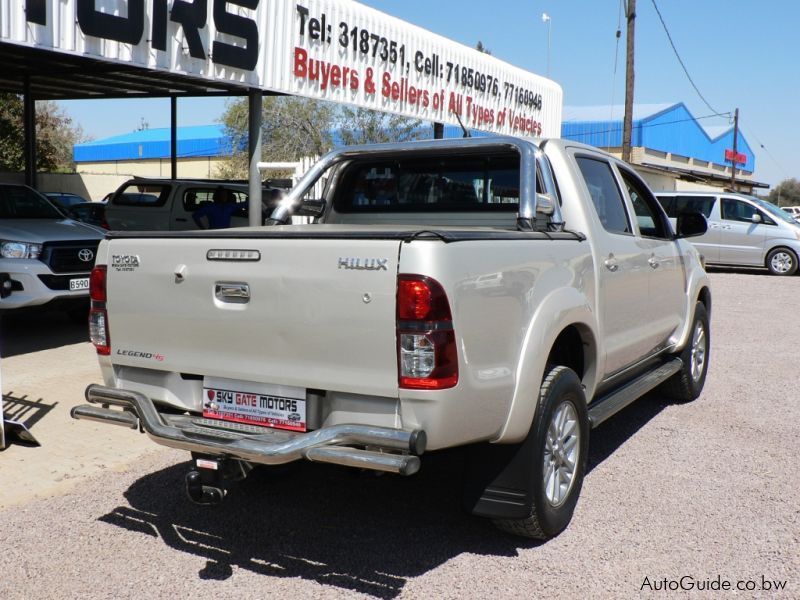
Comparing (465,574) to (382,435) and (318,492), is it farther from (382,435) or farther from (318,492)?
(318,492)

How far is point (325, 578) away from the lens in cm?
384

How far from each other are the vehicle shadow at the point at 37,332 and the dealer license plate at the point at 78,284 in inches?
14.6

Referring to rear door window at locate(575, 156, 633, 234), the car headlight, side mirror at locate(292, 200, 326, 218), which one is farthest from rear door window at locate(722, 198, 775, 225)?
side mirror at locate(292, 200, 326, 218)

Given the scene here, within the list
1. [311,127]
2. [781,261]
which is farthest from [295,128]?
[781,261]

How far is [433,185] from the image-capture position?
17.4ft

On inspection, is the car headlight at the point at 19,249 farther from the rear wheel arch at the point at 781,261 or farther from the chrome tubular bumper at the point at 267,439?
the rear wheel arch at the point at 781,261

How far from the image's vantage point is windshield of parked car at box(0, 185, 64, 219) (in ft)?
33.6

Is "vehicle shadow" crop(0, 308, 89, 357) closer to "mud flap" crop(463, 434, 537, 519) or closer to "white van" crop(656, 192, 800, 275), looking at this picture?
"mud flap" crop(463, 434, 537, 519)

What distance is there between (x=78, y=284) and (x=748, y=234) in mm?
15894

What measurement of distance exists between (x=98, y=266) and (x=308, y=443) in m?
1.55

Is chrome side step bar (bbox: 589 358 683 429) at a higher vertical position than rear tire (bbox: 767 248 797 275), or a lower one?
lower

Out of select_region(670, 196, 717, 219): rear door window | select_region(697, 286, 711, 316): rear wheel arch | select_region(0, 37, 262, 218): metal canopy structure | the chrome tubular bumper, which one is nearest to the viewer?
the chrome tubular bumper

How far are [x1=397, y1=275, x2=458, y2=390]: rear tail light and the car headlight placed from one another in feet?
23.1

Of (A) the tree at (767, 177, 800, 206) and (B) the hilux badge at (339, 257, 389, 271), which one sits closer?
(B) the hilux badge at (339, 257, 389, 271)
